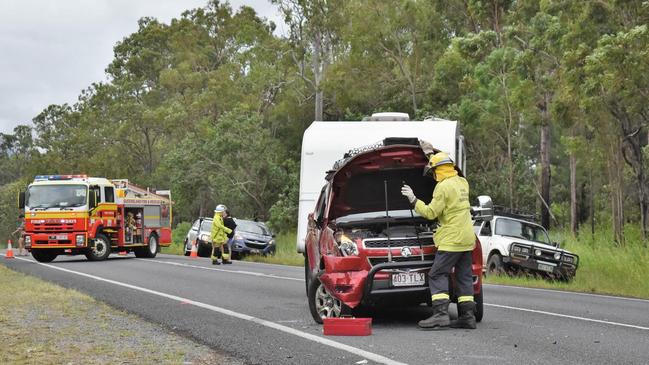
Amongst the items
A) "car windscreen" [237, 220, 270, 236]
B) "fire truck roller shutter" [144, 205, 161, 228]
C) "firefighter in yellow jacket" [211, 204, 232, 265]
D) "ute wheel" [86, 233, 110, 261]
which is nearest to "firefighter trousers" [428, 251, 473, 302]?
"firefighter in yellow jacket" [211, 204, 232, 265]

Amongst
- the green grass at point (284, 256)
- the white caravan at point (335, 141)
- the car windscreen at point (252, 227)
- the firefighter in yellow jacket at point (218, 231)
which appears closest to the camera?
the white caravan at point (335, 141)

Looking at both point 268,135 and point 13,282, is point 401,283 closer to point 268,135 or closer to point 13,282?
point 13,282

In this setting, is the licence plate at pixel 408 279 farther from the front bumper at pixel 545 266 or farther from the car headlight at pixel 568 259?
the car headlight at pixel 568 259

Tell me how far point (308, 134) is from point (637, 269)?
839cm

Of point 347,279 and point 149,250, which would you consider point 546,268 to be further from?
point 149,250

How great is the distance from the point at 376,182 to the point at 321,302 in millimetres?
1698

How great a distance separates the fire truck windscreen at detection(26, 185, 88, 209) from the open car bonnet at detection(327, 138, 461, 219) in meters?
17.6

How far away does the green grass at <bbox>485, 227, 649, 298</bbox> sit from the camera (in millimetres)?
A: 17953

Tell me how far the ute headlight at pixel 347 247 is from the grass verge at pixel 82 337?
1992 millimetres

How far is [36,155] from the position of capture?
74062mm

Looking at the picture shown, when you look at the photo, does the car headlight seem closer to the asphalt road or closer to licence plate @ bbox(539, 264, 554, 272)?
licence plate @ bbox(539, 264, 554, 272)

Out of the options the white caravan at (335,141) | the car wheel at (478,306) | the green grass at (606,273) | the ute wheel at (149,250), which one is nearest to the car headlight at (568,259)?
the green grass at (606,273)

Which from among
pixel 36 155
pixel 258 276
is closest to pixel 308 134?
pixel 258 276

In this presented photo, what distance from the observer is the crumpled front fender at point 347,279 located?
9.65 metres
